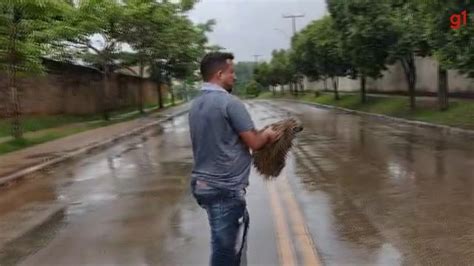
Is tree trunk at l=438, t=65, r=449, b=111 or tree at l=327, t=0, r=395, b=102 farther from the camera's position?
tree at l=327, t=0, r=395, b=102

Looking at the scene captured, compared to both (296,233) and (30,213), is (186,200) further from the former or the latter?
(296,233)

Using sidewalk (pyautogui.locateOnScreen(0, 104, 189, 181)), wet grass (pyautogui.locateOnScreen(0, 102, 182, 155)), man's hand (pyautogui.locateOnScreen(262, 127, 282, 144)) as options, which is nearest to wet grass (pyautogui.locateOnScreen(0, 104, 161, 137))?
wet grass (pyautogui.locateOnScreen(0, 102, 182, 155))

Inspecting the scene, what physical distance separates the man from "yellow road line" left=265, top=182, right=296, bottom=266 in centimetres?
213

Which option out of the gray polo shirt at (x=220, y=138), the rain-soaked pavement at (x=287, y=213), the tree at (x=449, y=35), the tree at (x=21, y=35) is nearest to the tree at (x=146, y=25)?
the tree at (x=21, y=35)

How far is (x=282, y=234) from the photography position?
743 cm

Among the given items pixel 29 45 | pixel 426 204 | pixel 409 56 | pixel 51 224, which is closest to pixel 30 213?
pixel 51 224

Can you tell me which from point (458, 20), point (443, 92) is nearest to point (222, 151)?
point (458, 20)

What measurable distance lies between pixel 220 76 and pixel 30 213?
6288mm

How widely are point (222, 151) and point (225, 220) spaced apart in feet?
1.39

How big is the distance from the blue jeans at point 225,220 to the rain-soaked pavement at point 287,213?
208cm

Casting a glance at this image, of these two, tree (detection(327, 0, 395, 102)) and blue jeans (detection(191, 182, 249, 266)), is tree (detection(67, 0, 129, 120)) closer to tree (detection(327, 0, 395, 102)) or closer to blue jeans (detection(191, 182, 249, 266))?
tree (detection(327, 0, 395, 102))

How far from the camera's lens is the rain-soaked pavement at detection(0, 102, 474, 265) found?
262 inches

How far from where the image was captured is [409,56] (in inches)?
1241

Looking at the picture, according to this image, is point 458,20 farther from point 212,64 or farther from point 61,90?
point 61,90
